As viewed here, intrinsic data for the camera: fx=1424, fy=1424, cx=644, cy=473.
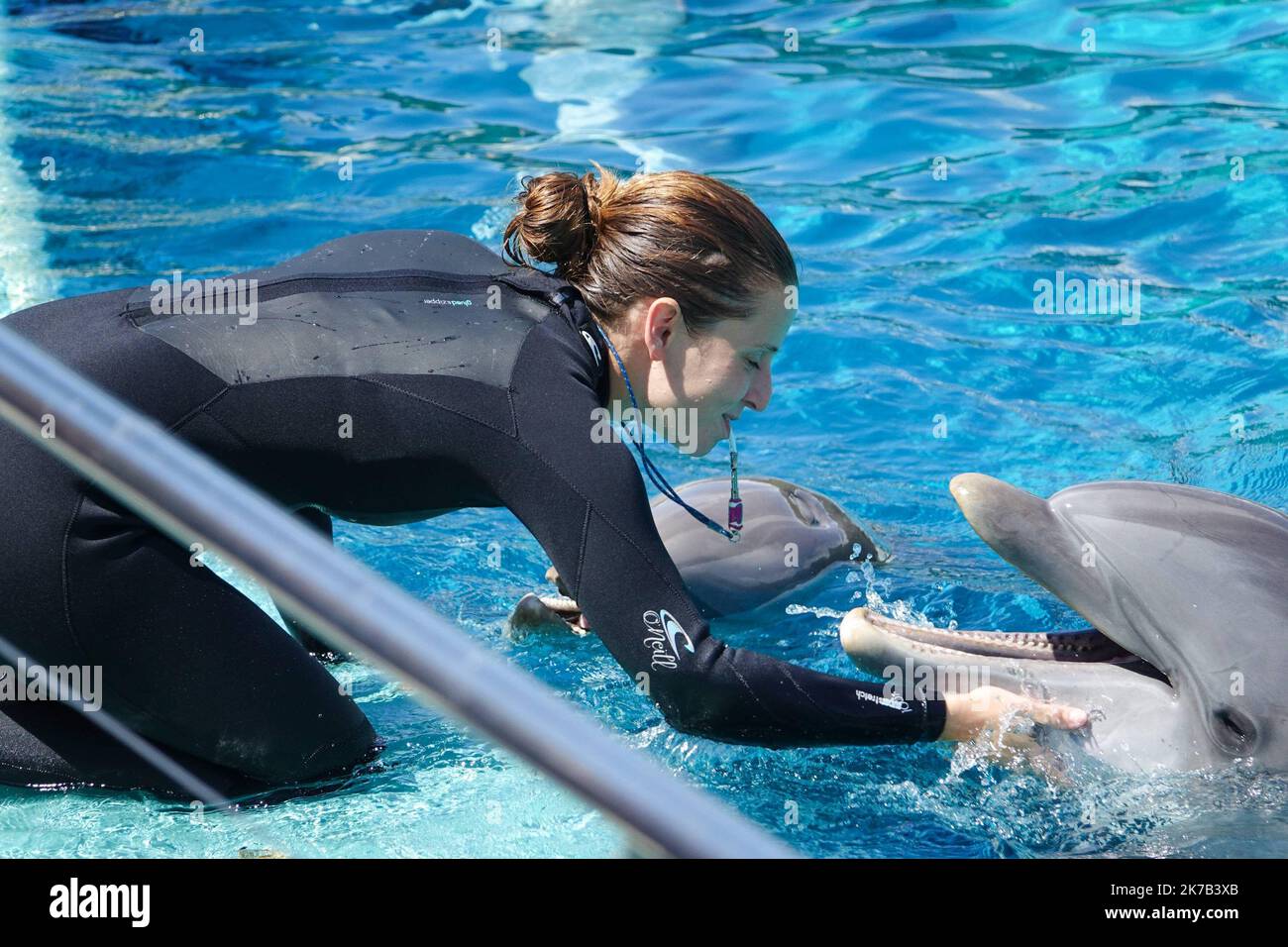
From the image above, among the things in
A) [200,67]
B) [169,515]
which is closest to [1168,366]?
[169,515]

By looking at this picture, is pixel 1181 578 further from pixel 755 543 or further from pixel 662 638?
pixel 755 543

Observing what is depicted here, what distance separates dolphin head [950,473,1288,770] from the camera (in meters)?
3.24

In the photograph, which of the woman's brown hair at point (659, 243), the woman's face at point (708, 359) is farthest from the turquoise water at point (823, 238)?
the woman's brown hair at point (659, 243)

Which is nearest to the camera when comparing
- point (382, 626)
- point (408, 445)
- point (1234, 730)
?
point (382, 626)

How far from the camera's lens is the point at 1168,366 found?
6.57 metres

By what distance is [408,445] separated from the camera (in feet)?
9.80

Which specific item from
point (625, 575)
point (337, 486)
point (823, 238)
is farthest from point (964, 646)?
point (823, 238)

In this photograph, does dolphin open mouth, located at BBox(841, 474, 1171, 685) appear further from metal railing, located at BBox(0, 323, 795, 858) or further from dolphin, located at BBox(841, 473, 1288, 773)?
metal railing, located at BBox(0, 323, 795, 858)

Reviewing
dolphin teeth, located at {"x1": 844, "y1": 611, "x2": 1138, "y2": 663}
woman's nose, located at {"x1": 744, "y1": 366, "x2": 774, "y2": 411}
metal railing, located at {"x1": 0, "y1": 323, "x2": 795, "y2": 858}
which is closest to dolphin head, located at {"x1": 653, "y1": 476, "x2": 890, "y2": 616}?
dolphin teeth, located at {"x1": 844, "y1": 611, "x2": 1138, "y2": 663}

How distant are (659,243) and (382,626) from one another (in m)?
1.96

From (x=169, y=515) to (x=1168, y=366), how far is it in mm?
5937

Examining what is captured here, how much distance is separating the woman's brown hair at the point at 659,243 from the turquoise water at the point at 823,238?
1164 millimetres

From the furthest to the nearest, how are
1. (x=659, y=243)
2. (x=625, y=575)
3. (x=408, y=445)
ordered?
(x=659, y=243), (x=408, y=445), (x=625, y=575)

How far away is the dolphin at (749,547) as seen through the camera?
459 cm
